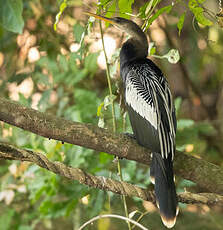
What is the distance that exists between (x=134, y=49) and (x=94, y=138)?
0.61 metres

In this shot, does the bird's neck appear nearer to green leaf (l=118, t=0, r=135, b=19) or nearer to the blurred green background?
the blurred green background

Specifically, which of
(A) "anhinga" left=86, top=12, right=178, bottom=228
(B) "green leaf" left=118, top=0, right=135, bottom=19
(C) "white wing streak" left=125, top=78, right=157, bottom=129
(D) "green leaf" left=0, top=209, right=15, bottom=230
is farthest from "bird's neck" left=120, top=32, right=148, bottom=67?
(D) "green leaf" left=0, top=209, right=15, bottom=230

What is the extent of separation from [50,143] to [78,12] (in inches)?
66.2

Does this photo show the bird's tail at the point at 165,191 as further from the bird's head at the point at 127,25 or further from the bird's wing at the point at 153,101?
the bird's head at the point at 127,25

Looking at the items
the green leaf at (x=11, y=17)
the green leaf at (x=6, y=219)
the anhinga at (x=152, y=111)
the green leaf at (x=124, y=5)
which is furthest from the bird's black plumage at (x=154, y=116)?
the green leaf at (x=6, y=219)

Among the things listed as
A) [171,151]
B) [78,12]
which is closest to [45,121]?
[171,151]

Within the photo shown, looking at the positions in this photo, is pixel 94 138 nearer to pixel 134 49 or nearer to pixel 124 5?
pixel 124 5

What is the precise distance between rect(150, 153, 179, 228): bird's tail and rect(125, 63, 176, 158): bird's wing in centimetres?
4

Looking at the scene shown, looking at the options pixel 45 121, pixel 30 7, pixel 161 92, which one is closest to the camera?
pixel 45 121

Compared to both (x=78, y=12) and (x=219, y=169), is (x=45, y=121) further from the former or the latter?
(x=78, y=12)

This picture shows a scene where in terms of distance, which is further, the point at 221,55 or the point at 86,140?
the point at 221,55

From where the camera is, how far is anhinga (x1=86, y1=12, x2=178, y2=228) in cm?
159

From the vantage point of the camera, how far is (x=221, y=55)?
11.2 ft

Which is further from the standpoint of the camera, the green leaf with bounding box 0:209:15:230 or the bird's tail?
the green leaf with bounding box 0:209:15:230
